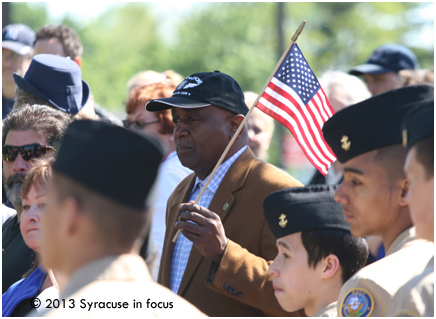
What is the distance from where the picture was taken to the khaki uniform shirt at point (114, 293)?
2428 mm

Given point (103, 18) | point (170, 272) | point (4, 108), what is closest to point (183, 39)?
point (103, 18)

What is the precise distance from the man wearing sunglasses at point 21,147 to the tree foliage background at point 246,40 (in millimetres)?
30261

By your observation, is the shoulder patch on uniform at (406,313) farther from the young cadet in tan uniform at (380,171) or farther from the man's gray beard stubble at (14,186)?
the man's gray beard stubble at (14,186)

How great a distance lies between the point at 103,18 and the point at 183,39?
33.4m

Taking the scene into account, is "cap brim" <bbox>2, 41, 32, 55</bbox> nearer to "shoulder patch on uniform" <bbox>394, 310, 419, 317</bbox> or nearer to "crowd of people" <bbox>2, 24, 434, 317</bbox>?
"crowd of people" <bbox>2, 24, 434, 317</bbox>

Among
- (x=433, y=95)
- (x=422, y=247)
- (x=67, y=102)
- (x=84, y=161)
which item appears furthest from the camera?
(x=67, y=102)

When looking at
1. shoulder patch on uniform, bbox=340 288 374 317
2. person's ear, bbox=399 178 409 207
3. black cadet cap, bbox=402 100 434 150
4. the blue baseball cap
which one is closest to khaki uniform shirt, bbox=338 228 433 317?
shoulder patch on uniform, bbox=340 288 374 317

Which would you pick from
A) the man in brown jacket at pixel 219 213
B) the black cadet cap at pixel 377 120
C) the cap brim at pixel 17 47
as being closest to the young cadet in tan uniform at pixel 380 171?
the black cadet cap at pixel 377 120

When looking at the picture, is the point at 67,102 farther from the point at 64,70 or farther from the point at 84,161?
the point at 84,161

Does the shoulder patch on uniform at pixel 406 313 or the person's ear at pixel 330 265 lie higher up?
the shoulder patch on uniform at pixel 406 313

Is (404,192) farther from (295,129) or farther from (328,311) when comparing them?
(295,129)

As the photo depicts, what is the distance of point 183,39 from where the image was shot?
46844 millimetres

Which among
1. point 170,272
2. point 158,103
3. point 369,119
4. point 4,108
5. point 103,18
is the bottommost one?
point 103,18

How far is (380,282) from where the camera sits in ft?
9.92
